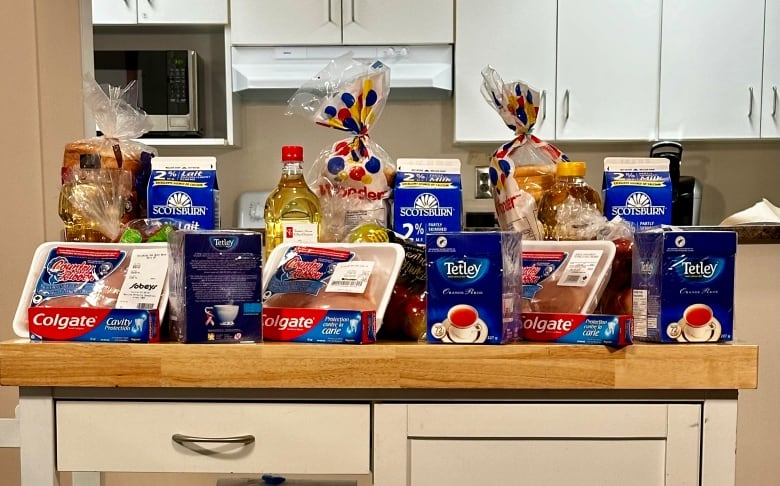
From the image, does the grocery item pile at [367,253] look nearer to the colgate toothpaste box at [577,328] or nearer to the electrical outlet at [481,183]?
the colgate toothpaste box at [577,328]

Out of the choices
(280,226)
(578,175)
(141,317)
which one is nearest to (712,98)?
(578,175)

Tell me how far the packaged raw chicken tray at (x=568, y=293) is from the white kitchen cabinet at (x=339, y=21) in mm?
2288

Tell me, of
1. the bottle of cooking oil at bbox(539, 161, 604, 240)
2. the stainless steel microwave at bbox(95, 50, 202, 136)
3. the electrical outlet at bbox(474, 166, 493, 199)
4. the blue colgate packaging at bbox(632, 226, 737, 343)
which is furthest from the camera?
the electrical outlet at bbox(474, 166, 493, 199)

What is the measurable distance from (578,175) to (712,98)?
2.43 metres

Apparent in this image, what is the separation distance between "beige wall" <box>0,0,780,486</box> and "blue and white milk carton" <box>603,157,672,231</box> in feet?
3.59

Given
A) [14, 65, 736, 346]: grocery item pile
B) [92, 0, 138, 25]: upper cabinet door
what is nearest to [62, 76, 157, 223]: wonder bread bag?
[14, 65, 736, 346]: grocery item pile

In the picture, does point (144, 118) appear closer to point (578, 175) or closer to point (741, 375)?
point (578, 175)

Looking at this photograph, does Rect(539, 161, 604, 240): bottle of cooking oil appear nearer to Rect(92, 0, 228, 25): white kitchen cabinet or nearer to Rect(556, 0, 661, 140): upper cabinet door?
Rect(556, 0, 661, 140): upper cabinet door

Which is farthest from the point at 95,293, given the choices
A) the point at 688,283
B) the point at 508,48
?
the point at 508,48

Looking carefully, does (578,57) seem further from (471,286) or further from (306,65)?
(471,286)

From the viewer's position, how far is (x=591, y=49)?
3.04 m

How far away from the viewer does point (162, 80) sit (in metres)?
3.03

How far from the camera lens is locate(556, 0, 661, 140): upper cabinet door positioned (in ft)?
9.94

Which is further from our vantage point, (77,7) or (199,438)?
(77,7)
